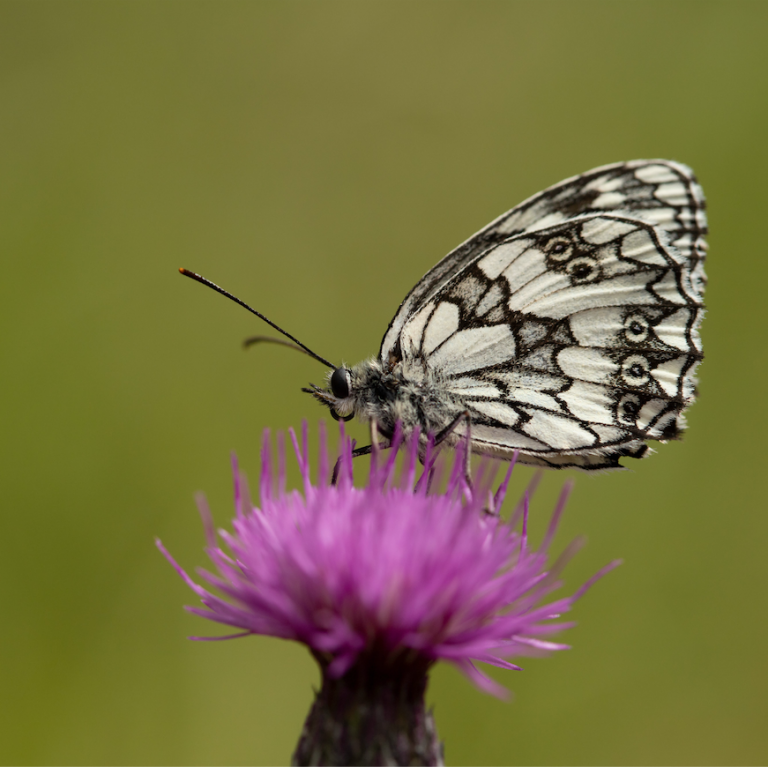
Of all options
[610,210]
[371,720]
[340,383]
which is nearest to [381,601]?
[371,720]

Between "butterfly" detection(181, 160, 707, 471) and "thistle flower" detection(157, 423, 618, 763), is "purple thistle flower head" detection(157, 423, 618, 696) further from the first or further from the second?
"butterfly" detection(181, 160, 707, 471)

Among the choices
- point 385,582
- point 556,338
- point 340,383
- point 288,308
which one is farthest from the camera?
point 288,308

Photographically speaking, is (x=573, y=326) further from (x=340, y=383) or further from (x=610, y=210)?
(x=340, y=383)

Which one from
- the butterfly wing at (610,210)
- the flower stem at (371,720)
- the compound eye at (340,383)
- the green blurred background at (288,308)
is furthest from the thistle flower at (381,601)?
the green blurred background at (288,308)

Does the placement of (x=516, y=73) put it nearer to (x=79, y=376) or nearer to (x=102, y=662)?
(x=79, y=376)

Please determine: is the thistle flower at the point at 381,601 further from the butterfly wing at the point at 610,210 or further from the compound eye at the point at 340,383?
the butterfly wing at the point at 610,210

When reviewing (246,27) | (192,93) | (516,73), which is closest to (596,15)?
(516,73)
